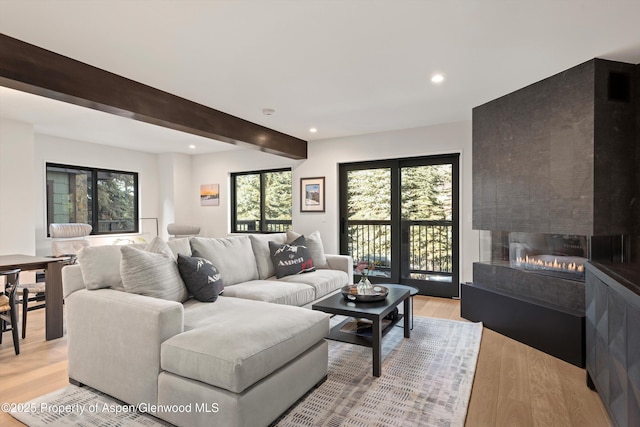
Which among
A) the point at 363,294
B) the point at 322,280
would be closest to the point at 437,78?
the point at 363,294

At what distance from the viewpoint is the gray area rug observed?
1.93 meters

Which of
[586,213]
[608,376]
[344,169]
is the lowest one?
[608,376]

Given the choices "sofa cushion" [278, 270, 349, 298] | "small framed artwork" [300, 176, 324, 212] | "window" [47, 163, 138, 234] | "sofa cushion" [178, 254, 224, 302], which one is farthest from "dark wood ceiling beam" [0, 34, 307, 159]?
"window" [47, 163, 138, 234]

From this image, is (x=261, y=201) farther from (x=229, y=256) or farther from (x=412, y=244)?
(x=229, y=256)

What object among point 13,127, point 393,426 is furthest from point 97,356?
point 13,127

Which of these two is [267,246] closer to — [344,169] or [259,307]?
[259,307]

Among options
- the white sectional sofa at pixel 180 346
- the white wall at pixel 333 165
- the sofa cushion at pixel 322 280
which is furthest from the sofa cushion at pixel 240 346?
the white wall at pixel 333 165

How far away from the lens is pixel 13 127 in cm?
458

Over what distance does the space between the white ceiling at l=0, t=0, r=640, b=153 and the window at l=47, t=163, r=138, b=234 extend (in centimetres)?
220

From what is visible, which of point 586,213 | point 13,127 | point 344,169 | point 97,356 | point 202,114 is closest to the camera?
point 97,356

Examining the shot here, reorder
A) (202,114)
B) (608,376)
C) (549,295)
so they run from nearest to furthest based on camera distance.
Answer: (608,376) → (549,295) → (202,114)

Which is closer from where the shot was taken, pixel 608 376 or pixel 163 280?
pixel 608 376

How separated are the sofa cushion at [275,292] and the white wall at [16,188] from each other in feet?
11.3

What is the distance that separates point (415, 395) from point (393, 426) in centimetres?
Answer: 37
